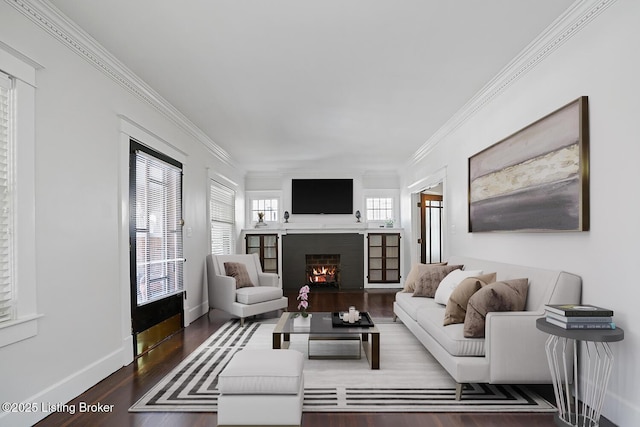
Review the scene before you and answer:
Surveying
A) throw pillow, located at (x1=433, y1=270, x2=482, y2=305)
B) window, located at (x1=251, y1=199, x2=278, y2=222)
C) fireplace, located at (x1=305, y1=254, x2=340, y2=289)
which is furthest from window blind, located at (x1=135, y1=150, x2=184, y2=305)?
window, located at (x1=251, y1=199, x2=278, y2=222)

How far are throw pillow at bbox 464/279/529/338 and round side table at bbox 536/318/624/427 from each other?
0.38 m

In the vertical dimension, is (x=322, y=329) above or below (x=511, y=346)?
below

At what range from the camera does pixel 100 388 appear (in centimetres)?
307

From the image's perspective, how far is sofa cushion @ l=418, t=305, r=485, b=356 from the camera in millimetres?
2852

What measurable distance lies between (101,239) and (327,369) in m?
2.17

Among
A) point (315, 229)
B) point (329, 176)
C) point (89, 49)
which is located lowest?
point (315, 229)

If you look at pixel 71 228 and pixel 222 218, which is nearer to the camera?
pixel 71 228

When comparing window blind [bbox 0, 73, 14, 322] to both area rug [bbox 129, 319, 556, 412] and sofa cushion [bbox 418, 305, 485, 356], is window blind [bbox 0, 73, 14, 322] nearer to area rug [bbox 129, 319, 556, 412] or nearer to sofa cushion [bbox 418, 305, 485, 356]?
area rug [bbox 129, 319, 556, 412]

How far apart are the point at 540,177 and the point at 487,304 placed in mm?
1145

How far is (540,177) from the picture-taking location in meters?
3.24

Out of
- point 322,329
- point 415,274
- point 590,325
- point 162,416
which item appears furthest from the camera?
point 415,274

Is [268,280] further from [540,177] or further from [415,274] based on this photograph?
[540,177]

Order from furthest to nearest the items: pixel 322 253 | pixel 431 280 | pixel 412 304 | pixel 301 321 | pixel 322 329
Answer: pixel 322 253
pixel 431 280
pixel 412 304
pixel 301 321
pixel 322 329

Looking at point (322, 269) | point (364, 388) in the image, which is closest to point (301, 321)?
point (364, 388)
